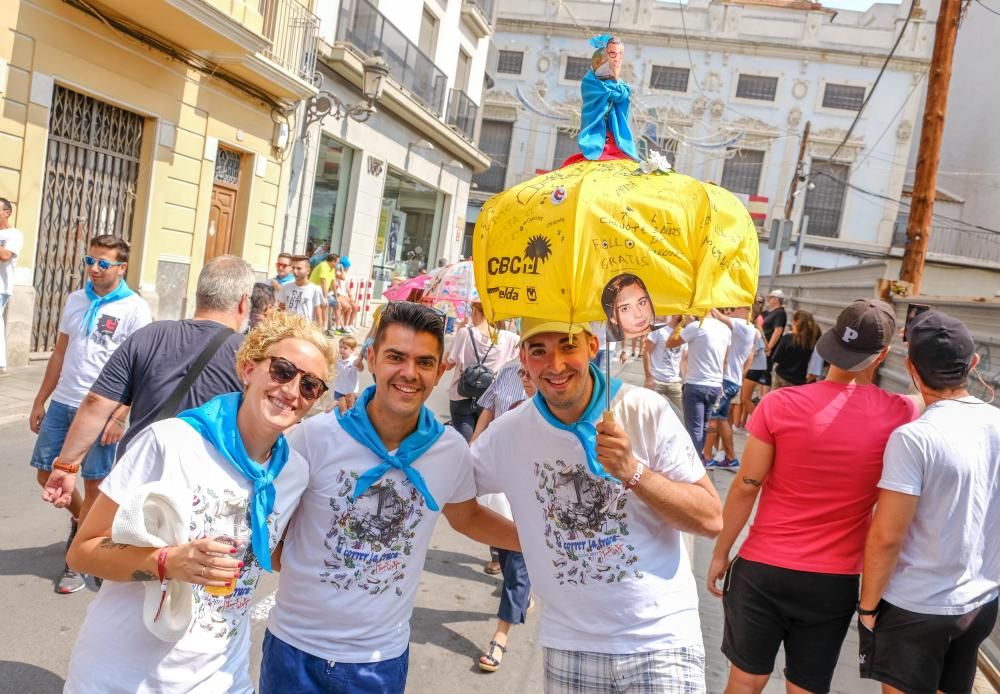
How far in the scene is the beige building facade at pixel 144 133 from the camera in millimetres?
9258

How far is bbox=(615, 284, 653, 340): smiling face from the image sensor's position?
1970 millimetres

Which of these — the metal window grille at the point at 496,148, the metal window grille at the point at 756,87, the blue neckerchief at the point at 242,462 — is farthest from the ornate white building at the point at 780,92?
the blue neckerchief at the point at 242,462

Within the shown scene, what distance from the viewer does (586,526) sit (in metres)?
2.34

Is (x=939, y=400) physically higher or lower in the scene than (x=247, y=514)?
higher

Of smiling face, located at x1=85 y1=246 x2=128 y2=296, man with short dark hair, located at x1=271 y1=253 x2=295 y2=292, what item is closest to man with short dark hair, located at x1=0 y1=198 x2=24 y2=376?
man with short dark hair, located at x1=271 y1=253 x2=295 y2=292

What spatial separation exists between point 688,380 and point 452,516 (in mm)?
6057

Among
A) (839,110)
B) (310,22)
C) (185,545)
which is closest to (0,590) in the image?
(185,545)

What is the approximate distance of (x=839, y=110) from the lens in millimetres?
36625

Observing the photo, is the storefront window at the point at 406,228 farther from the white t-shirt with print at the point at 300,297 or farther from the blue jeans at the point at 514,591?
the blue jeans at the point at 514,591

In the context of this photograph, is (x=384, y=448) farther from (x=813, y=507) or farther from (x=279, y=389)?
(x=813, y=507)

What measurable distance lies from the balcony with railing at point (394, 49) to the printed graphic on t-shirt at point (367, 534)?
15.1 meters

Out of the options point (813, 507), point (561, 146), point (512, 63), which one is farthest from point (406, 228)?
point (813, 507)

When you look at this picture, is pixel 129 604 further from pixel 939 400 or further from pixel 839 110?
pixel 839 110

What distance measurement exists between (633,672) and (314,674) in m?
0.90
